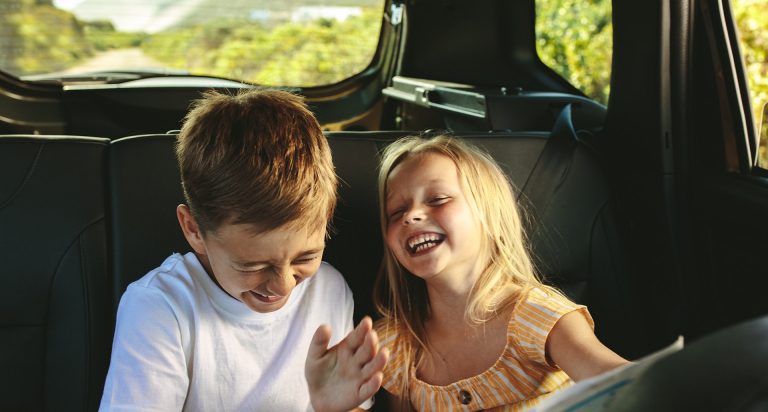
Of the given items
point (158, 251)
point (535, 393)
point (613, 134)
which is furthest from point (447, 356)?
point (613, 134)

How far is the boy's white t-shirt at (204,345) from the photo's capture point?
1.36 m

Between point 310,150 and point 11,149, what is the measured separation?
68 cm

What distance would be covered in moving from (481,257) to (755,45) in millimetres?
1114

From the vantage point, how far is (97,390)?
158 centimetres

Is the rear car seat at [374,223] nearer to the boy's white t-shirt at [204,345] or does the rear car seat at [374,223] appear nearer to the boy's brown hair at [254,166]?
the boy's white t-shirt at [204,345]

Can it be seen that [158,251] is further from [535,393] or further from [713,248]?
[713,248]

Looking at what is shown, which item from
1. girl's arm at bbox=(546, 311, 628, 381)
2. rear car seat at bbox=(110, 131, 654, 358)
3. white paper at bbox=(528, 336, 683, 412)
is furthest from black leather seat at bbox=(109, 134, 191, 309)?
white paper at bbox=(528, 336, 683, 412)

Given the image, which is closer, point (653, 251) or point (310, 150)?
point (310, 150)

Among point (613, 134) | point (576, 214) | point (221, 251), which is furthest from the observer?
point (613, 134)

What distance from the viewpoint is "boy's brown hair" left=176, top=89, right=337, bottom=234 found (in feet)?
4.19

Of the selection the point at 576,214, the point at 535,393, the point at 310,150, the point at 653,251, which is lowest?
the point at 535,393

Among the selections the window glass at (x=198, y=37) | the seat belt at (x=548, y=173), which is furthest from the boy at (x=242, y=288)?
the window glass at (x=198, y=37)

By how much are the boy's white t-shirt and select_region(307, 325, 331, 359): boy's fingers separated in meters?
0.19

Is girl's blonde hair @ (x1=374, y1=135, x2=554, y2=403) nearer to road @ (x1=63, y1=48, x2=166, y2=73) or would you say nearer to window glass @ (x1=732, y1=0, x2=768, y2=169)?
window glass @ (x1=732, y1=0, x2=768, y2=169)
